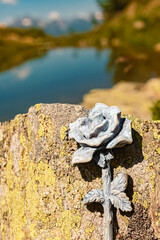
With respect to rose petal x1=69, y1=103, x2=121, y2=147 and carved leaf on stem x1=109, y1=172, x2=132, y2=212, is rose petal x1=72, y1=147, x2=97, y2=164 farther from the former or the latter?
carved leaf on stem x1=109, y1=172, x2=132, y2=212

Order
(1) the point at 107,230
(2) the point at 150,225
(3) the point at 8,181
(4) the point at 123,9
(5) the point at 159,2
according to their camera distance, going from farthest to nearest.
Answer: (4) the point at 123,9
(5) the point at 159,2
(3) the point at 8,181
(2) the point at 150,225
(1) the point at 107,230

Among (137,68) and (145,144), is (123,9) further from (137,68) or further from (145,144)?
(145,144)

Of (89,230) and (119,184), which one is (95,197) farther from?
(89,230)

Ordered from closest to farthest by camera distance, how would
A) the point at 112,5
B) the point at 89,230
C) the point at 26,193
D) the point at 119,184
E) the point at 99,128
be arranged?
1. the point at 99,128
2. the point at 119,184
3. the point at 89,230
4. the point at 26,193
5. the point at 112,5

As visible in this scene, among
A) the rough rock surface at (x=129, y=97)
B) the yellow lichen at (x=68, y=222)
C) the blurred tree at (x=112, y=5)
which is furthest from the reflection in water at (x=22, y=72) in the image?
the blurred tree at (x=112, y=5)

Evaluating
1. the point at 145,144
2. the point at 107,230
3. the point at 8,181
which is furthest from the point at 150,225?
the point at 8,181

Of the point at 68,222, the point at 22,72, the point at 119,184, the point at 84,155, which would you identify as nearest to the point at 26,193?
the point at 68,222

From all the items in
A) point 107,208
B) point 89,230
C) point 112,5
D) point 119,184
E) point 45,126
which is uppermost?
point 112,5
